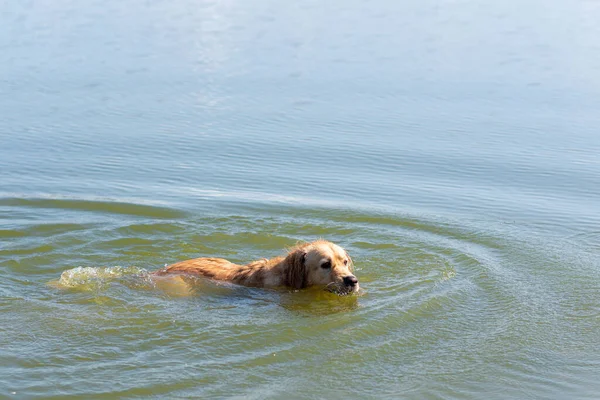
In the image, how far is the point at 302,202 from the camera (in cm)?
1449

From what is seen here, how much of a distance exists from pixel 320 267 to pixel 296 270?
330 mm

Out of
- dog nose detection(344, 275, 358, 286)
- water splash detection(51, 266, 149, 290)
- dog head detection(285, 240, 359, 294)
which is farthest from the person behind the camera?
water splash detection(51, 266, 149, 290)

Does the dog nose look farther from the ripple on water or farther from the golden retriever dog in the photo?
the ripple on water

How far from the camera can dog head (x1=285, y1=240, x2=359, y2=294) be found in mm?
10914

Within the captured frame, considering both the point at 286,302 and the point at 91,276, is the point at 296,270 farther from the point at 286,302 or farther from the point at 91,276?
the point at 91,276

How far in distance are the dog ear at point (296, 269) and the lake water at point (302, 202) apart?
19 cm

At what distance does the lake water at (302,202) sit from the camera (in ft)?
29.9

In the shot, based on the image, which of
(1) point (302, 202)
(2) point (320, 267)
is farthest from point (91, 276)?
(1) point (302, 202)

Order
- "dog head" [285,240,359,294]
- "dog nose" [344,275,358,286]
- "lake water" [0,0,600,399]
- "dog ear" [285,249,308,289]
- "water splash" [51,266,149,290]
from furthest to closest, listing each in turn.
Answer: "water splash" [51,266,149,290] < "dog ear" [285,249,308,289] < "dog head" [285,240,359,294] < "dog nose" [344,275,358,286] < "lake water" [0,0,600,399]

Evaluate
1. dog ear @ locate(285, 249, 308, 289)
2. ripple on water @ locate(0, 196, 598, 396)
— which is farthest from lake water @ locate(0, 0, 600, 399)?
dog ear @ locate(285, 249, 308, 289)

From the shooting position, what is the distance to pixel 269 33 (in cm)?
2645

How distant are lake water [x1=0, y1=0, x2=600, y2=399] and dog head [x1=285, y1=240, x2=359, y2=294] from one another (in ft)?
0.73

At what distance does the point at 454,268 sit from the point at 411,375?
134 inches

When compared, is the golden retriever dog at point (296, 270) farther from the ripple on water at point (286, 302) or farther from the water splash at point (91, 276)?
the water splash at point (91, 276)
